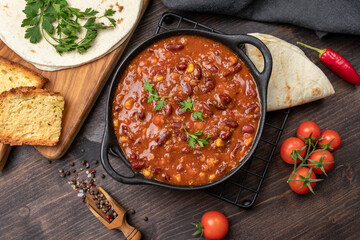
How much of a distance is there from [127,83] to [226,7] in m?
1.57

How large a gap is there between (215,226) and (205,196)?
1.42ft

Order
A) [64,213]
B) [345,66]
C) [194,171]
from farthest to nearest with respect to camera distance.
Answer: [64,213]
[345,66]
[194,171]

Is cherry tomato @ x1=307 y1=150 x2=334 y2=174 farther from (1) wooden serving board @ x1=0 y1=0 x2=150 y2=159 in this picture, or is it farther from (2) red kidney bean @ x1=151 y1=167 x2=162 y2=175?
(1) wooden serving board @ x1=0 y1=0 x2=150 y2=159

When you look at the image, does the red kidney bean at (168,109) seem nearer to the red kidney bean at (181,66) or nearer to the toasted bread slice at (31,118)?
the red kidney bean at (181,66)

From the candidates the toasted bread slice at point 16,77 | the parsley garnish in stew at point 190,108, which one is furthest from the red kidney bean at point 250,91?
the toasted bread slice at point 16,77

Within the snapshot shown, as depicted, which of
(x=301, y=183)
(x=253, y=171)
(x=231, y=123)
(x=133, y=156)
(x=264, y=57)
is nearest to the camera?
(x=264, y=57)

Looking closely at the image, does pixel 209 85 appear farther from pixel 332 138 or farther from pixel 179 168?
pixel 332 138

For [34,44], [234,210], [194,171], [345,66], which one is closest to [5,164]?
[34,44]

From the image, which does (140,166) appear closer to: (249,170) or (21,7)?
(249,170)

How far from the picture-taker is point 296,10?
13.4 feet

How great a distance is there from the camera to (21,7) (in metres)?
4.22

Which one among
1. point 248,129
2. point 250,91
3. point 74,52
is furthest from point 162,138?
point 74,52

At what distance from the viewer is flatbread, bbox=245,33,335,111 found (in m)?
3.98

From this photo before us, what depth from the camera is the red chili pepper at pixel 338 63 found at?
160 inches
